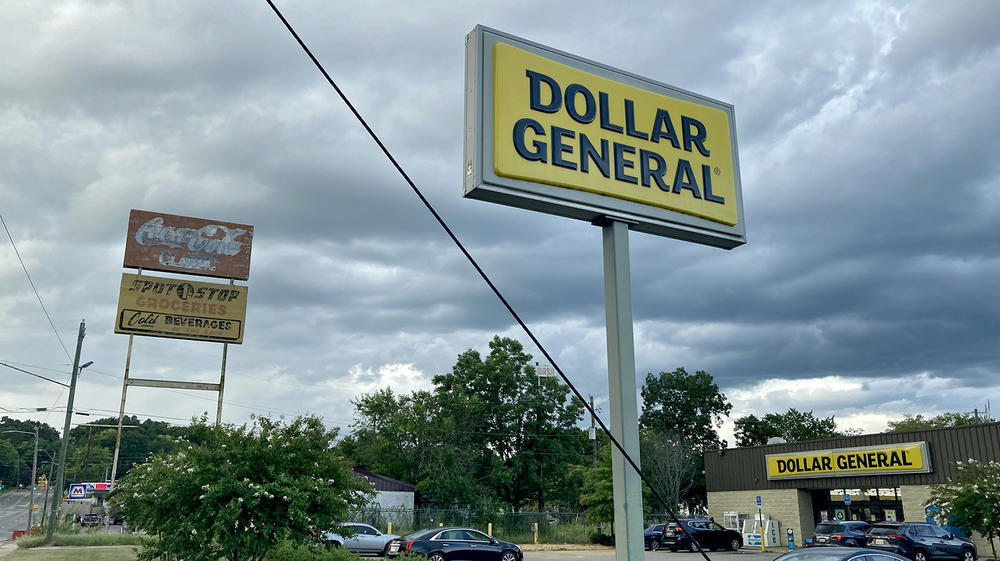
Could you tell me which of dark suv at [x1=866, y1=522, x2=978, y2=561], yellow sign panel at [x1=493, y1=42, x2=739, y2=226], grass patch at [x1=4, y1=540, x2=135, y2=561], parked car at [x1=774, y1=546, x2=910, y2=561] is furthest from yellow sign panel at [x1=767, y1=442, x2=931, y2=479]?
yellow sign panel at [x1=493, y1=42, x2=739, y2=226]

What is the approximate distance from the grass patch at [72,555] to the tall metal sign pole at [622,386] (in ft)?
70.6

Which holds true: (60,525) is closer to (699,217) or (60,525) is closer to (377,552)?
(377,552)

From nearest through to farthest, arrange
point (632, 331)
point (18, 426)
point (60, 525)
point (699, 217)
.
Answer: point (632, 331), point (699, 217), point (60, 525), point (18, 426)

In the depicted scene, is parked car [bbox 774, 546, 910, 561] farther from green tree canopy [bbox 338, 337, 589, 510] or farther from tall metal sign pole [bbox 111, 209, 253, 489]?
green tree canopy [bbox 338, 337, 589, 510]

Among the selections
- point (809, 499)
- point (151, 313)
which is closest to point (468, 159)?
point (151, 313)

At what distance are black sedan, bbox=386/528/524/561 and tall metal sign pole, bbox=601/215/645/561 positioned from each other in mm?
18396

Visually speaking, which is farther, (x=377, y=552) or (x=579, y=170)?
(x=377, y=552)

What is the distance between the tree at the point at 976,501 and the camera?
2016cm

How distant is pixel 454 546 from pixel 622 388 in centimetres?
1938

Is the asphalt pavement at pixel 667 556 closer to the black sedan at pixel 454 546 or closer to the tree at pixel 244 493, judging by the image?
the black sedan at pixel 454 546

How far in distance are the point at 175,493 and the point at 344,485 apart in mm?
2858

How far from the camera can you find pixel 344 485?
44.6 ft

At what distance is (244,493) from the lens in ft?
40.2

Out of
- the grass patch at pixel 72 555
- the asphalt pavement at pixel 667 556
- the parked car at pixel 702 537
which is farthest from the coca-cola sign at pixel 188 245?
the parked car at pixel 702 537
